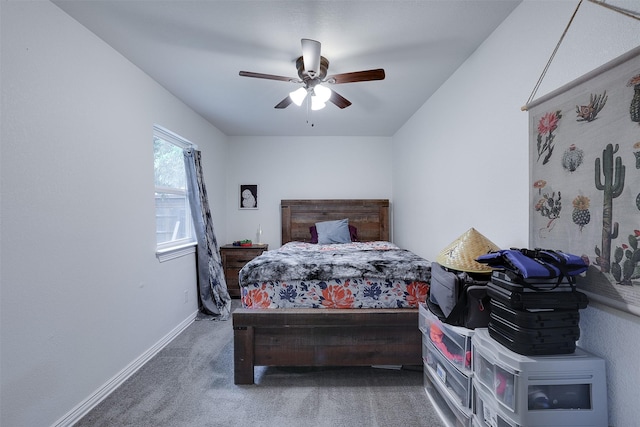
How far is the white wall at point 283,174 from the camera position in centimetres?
444

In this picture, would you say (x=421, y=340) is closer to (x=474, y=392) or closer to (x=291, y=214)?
(x=474, y=392)

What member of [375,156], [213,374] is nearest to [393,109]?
[375,156]

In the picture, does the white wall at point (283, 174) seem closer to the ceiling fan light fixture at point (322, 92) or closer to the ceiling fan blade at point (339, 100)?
the ceiling fan blade at point (339, 100)

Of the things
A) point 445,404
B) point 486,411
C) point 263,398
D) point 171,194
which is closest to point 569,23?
point 486,411

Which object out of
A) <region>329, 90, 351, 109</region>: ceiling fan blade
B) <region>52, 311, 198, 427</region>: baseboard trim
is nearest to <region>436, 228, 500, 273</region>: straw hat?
<region>329, 90, 351, 109</region>: ceiling fan blade

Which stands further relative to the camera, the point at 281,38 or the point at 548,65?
the point at 281,38

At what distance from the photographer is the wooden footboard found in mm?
2023

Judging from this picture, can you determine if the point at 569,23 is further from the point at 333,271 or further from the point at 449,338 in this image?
the point at 333,271

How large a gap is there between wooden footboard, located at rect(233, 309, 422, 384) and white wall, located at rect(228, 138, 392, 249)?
2.44m

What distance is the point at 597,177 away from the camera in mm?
1146

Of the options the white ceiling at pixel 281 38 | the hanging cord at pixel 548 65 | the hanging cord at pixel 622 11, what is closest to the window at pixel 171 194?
the white ceiling at pixel 281 38

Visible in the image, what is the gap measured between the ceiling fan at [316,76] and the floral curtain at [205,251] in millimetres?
1537

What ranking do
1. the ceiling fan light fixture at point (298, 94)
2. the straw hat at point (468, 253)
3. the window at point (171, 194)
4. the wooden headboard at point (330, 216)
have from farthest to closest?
the wooden headboard at point (330, 216) → the window at point (171, 194) → the ceiling fan light fixture at point (298, 94) → the straw hat at point (468, 253)

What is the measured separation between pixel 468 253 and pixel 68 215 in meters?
2.42
